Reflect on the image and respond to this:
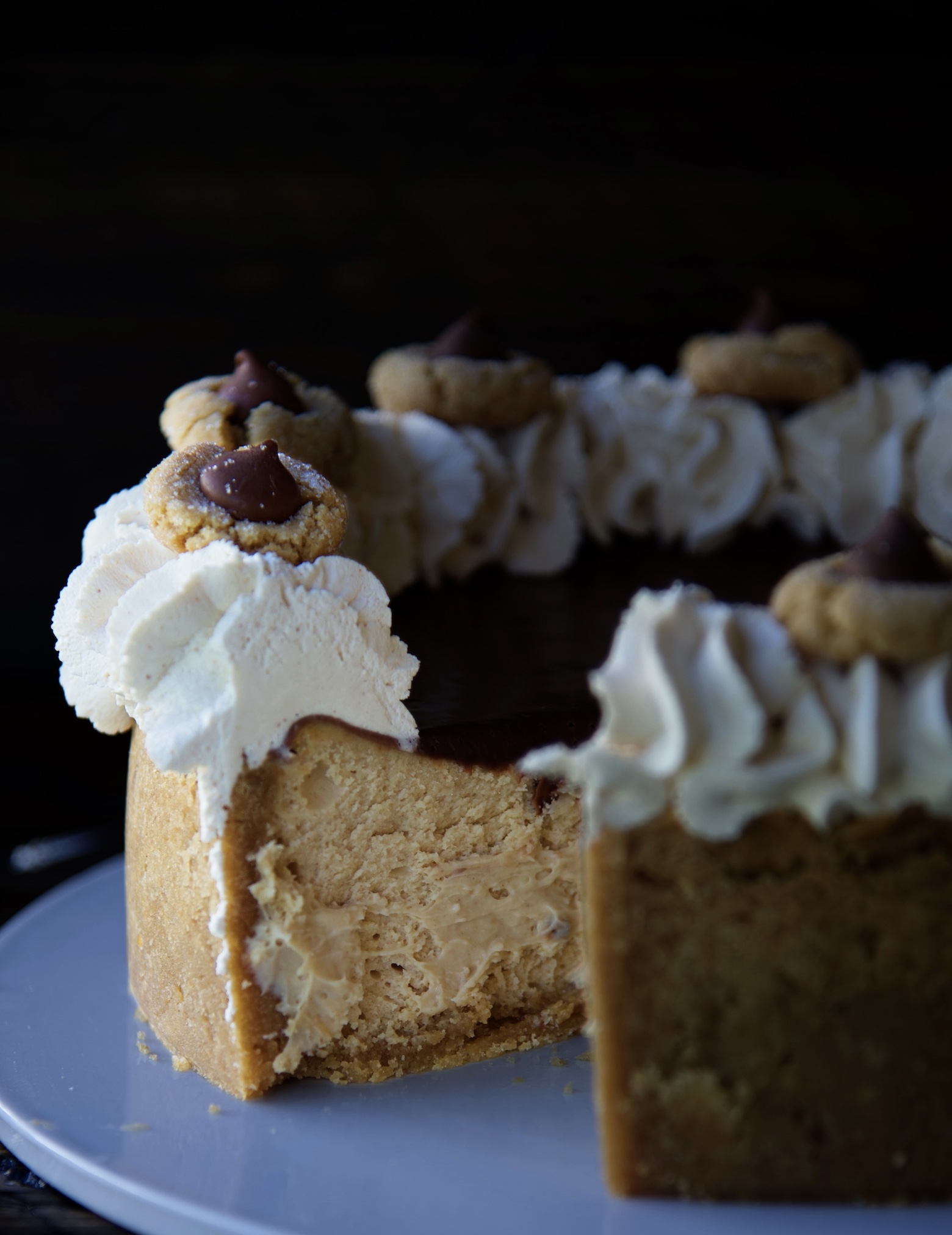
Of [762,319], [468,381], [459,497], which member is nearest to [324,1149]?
[459,497]

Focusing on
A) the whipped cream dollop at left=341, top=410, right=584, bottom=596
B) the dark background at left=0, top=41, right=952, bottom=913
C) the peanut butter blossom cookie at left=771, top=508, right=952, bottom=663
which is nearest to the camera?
the peanut butter blossom cookie at left=771, top=508, right=952, bottom=663

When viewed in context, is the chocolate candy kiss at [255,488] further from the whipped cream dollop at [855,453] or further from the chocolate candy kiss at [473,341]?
the whipped cream dollop at [855,453]

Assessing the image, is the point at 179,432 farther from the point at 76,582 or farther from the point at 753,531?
the point at 753,531

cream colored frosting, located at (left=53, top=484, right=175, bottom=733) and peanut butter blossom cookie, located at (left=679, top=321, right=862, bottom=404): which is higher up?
peanut butter blossom cookie, located at (left=679, top=321, right=862, bottom=404)

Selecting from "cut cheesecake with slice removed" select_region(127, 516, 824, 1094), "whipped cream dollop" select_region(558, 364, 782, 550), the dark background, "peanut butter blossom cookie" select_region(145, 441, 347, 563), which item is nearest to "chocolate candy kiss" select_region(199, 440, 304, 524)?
"peanut butter blossom cookie" select_region(145, 441, 347, 563)

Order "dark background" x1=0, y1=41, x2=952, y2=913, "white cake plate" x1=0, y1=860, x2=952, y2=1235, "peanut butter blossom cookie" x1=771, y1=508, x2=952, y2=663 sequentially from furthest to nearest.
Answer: "dark background" x1=0, y1=41, x2=952, y2=913 → "white cake plate" x1=0, y1=860, x2=952, y2=1235 → "peanut butter blossom cookie" x1=771, y1=508, x2=952, y2=663

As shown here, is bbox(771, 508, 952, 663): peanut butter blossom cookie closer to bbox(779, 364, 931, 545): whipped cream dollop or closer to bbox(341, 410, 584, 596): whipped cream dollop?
bbox(341, 410, 584, 596): whipped cream dollop
